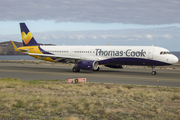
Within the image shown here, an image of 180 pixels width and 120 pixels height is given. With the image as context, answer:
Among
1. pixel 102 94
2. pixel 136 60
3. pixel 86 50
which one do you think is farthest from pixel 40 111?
pixel 86 50

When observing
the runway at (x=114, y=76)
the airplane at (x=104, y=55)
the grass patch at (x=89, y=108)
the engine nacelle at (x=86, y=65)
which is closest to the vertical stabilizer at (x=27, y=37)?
the airplane at (x=104, y=55)

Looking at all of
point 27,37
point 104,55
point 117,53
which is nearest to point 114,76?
point 117,53

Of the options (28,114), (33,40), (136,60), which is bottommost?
(28,114)

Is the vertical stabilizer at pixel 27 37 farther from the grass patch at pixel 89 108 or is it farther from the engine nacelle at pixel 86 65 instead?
the grass patch at pixel 89 108

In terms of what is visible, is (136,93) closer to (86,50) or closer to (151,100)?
(151,100)

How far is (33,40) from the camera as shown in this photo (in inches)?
1522

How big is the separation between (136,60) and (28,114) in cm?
2206

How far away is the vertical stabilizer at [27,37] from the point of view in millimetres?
38656

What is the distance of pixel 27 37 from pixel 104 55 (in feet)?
49.5

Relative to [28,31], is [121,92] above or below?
below

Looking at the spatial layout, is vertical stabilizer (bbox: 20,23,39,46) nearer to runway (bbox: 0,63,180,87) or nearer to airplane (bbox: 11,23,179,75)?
airplane (bbox: 11,23,179,75)

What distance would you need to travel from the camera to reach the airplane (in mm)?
28561

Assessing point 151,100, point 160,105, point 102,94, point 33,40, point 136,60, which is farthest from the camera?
point 33,40

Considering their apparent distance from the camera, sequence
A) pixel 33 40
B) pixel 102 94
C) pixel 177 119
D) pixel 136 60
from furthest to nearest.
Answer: pixel 33 40, pixel 136 60, pixel 102 94, pixel 177 119
